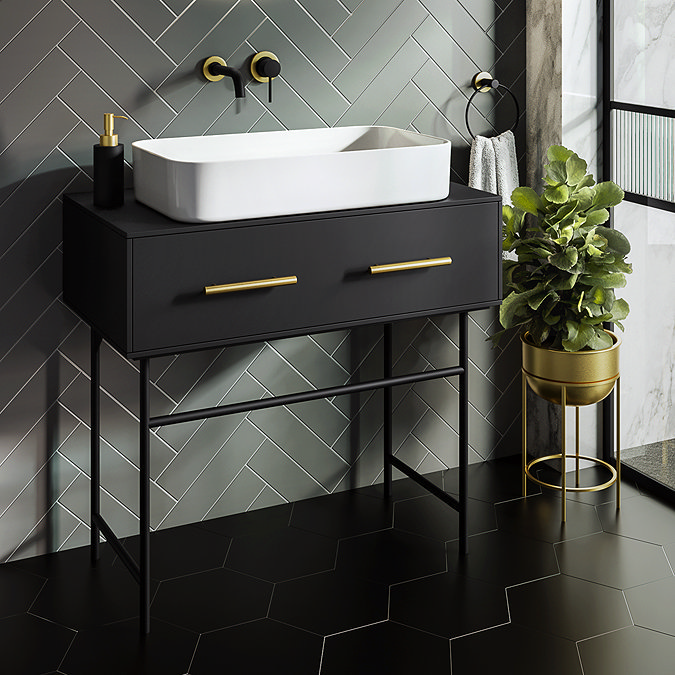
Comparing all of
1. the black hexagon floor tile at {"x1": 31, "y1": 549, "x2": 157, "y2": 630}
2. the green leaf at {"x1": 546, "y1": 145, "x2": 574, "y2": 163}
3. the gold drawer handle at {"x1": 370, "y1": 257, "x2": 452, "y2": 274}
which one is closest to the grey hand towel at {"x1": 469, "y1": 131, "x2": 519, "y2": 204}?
the green leaf at {"x1": 546, "y1": 145, "x2": 574, "y2": 163}

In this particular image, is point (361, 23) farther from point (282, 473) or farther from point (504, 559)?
point (504, 559)

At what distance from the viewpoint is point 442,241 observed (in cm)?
248

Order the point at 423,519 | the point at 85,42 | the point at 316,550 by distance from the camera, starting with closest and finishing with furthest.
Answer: the point at 85,42
the point at 316,550
the point at 423,519

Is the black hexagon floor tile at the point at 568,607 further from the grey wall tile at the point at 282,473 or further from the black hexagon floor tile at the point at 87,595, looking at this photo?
the black hexagon floor tile at the point at 87,595

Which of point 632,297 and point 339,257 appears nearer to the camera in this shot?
point 339,257

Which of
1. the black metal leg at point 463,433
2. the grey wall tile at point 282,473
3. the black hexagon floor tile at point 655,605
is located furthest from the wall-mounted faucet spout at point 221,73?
the black hexagon floor tile at point 655,605

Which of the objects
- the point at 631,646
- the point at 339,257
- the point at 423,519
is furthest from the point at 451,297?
the point at 631,646

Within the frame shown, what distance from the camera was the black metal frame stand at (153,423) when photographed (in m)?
2.29

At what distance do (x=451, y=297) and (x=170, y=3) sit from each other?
1.07 metres

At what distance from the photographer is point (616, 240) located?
2.77m

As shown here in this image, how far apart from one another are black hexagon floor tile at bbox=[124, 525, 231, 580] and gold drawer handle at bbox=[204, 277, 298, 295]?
2.82ft

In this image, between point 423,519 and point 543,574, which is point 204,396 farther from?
point 543,574

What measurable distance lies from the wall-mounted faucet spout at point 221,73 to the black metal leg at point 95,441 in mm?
731

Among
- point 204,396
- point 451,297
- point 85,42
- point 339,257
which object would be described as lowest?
point 204,396
